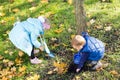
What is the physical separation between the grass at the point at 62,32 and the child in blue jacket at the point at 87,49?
232 millimetres

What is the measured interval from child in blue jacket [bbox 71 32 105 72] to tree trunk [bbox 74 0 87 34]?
433 mm

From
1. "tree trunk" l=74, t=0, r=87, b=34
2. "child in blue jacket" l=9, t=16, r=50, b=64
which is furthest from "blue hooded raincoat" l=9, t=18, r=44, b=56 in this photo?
"tree trunk" l=74, t=0, r=87, b=34

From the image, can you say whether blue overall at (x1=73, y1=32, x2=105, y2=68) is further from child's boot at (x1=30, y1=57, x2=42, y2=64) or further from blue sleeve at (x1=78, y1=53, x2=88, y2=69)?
child's boot at (x1=30, y1=57, x2=42, y2=64)

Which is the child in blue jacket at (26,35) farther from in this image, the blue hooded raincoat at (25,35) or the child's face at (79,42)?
the child's face at (79,42)

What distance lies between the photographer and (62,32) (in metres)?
6.68

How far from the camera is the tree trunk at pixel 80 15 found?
5.58 meters

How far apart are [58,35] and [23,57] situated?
2.95 ft

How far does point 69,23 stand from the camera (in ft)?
22.8

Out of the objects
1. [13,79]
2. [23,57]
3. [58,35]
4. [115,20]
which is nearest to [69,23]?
[58,35]

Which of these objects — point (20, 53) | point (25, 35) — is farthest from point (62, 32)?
point (25, 35)

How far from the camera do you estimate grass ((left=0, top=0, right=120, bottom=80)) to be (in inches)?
221

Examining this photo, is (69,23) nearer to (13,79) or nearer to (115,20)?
(115,20)

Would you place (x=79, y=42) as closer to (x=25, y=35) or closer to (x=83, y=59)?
(x=83, y=59)

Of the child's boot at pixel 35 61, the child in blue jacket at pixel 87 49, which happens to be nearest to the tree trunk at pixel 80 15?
the child in blue jacket at pixel 87 49
